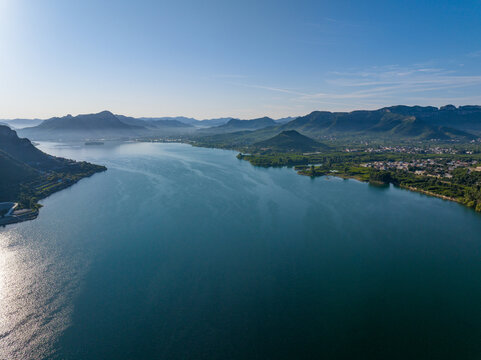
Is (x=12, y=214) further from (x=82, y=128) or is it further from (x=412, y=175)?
(x=82, y=128)

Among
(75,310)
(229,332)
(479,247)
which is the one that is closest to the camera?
(229,332)

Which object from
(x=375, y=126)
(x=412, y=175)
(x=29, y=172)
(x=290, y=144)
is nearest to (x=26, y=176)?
(x=29, y=172)

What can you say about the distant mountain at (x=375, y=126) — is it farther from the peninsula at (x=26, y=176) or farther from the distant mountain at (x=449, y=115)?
the peninsula at (x=26, y=176)

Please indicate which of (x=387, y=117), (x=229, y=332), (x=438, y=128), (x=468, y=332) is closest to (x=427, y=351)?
(x=468, y=332)

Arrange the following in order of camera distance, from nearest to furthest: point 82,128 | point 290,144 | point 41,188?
point 41,188 < point 290,144 < point 82,128

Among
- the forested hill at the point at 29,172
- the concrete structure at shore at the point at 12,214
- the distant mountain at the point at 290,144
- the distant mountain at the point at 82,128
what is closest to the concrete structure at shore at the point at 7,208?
the concrete structure at shore at the point at 12,214

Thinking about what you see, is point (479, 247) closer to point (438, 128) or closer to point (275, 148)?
point (275, 148)
